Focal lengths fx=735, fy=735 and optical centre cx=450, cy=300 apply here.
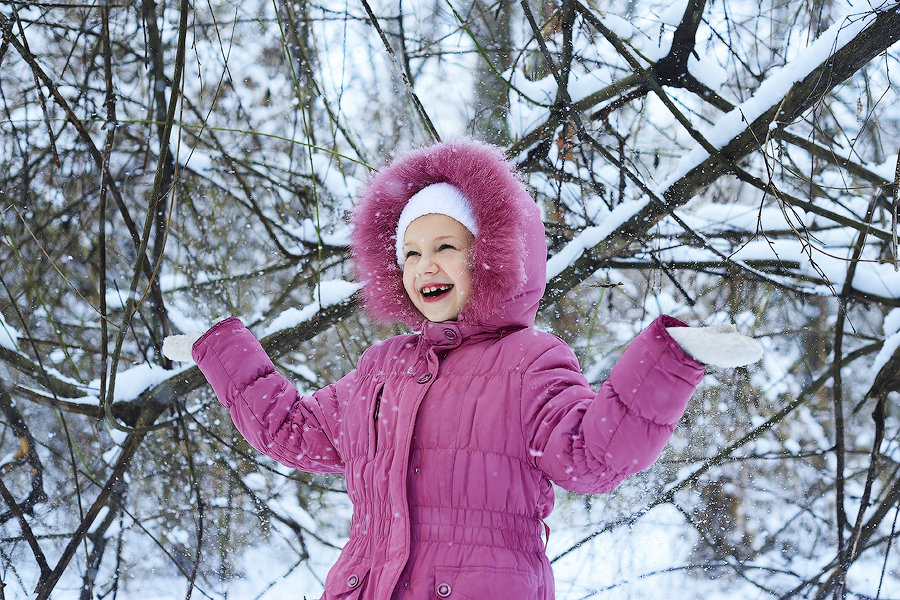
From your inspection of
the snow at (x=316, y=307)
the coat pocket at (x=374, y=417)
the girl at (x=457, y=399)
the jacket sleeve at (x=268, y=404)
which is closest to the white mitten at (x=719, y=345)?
the girl at (x=457, y=399)

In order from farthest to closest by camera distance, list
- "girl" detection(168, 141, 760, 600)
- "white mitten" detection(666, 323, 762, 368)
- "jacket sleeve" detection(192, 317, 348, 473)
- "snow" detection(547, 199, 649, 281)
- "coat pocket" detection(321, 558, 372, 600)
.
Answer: "snow" detection(547, 199, 649, 281) < "jacket sleeve" detection(192, 317, 348, 473) < "coat pocket" detection(321, 558, 372, 600) < "girl" detection(168, 141, 760, 600) < "white mitten" detection(666, 323, 762, 368)

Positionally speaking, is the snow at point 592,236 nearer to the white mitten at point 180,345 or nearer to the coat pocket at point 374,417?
the coat pocket at point 374,417

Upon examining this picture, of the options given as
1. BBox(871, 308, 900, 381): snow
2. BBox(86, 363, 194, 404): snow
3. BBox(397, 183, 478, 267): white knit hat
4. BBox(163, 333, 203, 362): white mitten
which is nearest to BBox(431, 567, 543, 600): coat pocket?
BBox(397, 183, 478, 267): white knit hat

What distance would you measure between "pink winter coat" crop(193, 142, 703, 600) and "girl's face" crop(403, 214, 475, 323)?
32 mm

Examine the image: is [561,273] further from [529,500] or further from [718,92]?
[529,500]

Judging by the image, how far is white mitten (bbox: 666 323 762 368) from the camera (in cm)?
84

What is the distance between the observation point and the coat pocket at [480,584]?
0.99 metres

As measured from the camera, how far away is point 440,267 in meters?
1.19

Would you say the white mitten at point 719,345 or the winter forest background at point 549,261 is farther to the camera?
the winter forest background at point 549,261

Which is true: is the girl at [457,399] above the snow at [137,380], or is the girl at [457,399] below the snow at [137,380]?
below

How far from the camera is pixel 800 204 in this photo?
4.97ft

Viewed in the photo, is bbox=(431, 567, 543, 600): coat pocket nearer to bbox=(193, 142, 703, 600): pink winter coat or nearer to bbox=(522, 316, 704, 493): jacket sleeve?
bbox=(193, 142, 703, 600): pink winter coat

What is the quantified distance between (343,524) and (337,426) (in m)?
1.34

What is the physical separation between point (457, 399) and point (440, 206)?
32 centimetres
